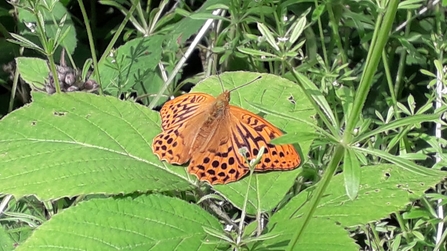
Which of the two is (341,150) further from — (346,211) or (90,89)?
(90,89)

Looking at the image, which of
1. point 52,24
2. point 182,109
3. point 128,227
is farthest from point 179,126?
point 52,24

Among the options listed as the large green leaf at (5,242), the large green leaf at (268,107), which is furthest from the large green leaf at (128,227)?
the large green leaf at (5,242)

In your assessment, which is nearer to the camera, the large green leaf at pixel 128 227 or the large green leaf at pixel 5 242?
the large green leaf at pixel 128 227

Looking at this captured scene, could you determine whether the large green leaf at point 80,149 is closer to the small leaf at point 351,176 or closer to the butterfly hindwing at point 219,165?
the butterfly hindwing at point 219,165

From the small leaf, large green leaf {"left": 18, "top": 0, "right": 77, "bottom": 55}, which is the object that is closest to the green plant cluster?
the small leaf

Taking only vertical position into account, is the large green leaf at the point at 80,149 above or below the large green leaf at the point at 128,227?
above

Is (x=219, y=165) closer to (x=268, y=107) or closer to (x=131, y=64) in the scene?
(x=268, y=107)
